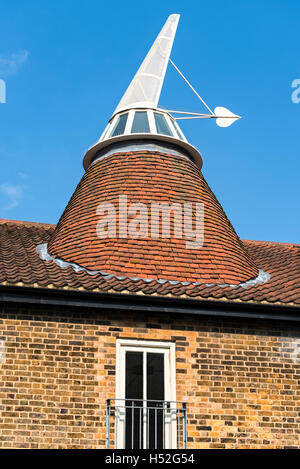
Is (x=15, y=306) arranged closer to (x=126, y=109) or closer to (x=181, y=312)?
(x=181, y=312)

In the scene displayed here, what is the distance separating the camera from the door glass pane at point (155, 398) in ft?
30.7

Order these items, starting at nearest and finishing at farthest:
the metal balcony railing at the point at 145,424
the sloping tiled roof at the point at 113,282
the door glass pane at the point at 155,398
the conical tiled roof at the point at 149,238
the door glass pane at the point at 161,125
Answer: the metal balcony railing at the point at 145,424 < the door glass pane at the point at 155,398 < the sloping tiled roof at the point at 113,282 < the conical tiled roof at the point at 149,238 < the door glass pane at the point at 161,125

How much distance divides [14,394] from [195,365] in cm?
264

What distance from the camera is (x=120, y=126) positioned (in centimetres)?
1447

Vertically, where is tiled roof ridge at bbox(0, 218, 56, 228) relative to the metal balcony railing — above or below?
above

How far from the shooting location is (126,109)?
1511 cm

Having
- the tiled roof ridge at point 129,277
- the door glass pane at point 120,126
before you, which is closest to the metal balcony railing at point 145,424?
the tiled roof ridge at point 129,277

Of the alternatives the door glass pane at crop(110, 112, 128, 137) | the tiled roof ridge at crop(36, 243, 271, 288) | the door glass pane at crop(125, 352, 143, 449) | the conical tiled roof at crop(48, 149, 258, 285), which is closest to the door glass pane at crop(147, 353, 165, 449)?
the door glass pane at crop(125, 352, 143, 449)

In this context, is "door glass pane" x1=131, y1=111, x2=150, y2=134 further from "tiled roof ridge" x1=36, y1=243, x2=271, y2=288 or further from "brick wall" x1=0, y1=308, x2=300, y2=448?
"brick wall" x1=0, y1=308, x2=300, y2=448

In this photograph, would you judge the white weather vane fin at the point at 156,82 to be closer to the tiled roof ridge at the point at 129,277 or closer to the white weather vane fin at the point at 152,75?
the white weather vane fin at the point at 152,75

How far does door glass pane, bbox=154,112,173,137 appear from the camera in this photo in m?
14.2

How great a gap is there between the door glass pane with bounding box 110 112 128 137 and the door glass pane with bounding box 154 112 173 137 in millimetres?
696

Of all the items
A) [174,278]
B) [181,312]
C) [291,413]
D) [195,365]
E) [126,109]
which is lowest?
[291,413]

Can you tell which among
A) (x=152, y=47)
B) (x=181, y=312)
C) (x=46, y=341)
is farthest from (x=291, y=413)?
(x=152, y=47)
